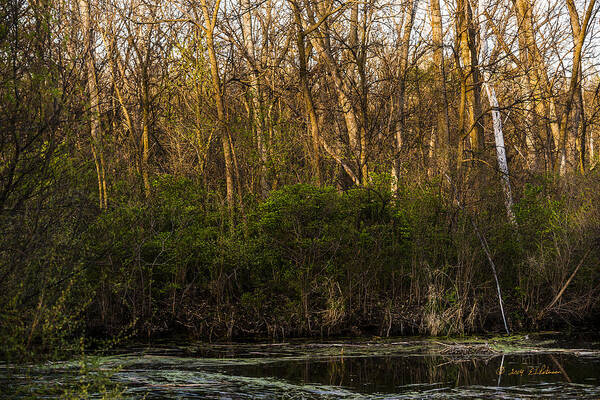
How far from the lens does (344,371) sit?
10820mm

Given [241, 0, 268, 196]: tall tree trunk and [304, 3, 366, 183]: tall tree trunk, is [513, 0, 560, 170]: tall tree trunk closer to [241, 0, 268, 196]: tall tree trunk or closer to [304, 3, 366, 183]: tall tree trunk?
[304, 3, 366, 183]: tall tree trunk

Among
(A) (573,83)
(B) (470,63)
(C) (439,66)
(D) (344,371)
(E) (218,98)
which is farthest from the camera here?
(A) (573,83)

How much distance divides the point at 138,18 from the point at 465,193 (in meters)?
10.1

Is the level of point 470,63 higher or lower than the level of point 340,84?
higher

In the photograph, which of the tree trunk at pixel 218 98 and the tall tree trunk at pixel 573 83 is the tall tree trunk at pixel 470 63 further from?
the tree trunk at pixel 218 98

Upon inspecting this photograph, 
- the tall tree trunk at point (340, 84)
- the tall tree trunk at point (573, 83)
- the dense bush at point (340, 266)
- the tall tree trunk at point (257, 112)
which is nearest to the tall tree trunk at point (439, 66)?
the tall tree trunk at point (340, 84)

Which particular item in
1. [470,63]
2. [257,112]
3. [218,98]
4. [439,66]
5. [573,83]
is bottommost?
[218,98]

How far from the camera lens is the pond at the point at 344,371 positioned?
892 centimetres

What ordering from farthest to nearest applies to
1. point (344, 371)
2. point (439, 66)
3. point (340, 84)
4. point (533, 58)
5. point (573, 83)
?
point (533, 58), point (573, 83), point (439, 66), point (340, 84), point (344, 371)

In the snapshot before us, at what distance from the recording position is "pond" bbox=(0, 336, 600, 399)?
8922 mm

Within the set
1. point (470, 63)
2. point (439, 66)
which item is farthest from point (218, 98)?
point (439, 66)

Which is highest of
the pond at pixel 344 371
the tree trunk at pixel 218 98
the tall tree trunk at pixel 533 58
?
the tall tree trunk at pixel 533 58

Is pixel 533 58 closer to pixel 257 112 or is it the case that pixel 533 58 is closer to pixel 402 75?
pixel 402 75

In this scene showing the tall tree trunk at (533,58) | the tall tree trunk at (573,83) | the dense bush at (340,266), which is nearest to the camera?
the dense bush at (340,266)
